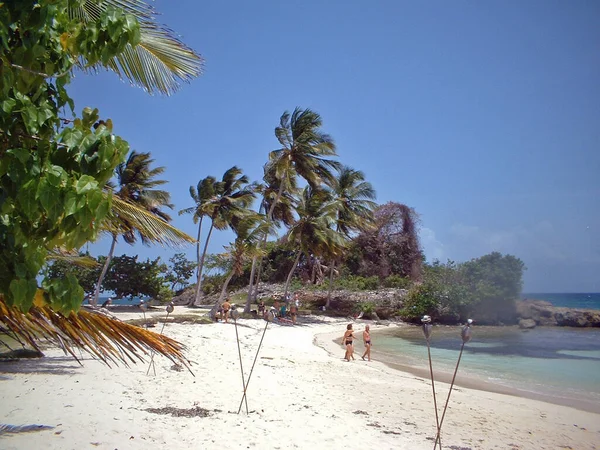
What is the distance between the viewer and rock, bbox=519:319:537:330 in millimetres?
33666

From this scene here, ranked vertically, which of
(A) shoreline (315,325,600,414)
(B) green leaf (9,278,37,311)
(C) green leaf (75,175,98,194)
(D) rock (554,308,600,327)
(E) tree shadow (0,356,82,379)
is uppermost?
(C) green leaf (75,175,98,194)

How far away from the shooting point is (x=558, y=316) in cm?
3531

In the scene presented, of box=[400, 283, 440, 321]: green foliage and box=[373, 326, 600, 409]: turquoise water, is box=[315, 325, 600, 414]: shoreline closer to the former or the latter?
box=[373, 326, 600, 409]: turquoise water

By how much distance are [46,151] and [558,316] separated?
131 feet

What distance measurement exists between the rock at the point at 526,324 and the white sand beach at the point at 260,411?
25354 millimetres

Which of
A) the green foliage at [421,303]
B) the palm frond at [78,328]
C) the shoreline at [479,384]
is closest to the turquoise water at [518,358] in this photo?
the shoreline at [479,384]

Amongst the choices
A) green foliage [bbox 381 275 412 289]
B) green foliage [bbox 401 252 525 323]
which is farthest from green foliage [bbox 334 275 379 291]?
green foliage [bbox 401 252 525 323]

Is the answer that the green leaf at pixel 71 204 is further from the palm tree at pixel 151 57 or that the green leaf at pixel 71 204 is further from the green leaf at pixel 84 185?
the palm tree at pixel 151 57

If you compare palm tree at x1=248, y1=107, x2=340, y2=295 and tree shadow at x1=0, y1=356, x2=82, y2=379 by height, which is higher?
palm tree at x1=248, y1=107, x2=340, y2=295

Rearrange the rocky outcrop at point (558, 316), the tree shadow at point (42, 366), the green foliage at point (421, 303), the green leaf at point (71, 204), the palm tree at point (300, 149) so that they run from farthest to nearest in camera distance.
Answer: the rocky outcrop at point (558, 316) < the green foliage at point (421, 303) < the palm tree at point (300, 149) < the tree shadow at point (42, 366) < the green leaf at point (71, 204)

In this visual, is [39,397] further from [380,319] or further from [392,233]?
[392,233]

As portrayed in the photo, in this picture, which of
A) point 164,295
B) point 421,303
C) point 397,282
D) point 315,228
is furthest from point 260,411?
point 397,282

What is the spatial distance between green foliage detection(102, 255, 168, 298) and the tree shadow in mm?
17763

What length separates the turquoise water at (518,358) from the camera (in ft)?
43.3
